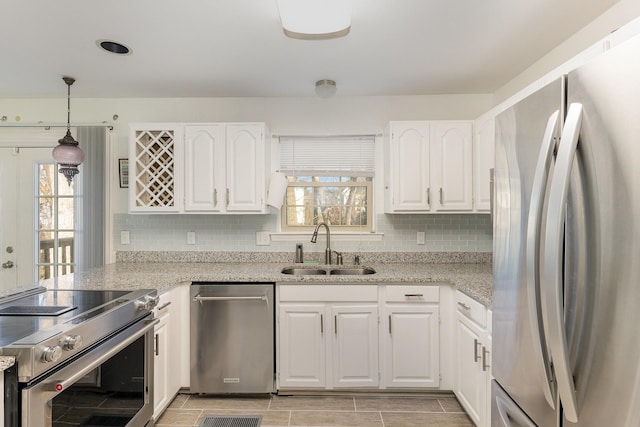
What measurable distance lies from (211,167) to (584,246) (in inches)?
103

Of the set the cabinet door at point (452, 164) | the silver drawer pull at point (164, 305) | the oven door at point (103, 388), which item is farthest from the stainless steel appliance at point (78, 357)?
the cabinet door at point (452, 164)

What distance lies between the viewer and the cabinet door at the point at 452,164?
9.34 ft

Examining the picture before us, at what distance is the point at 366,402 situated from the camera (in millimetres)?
2508

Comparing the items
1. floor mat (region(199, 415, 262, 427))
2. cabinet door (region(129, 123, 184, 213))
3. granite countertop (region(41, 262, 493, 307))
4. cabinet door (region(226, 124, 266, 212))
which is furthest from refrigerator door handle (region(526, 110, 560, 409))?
cabinet door (region(129, 123, 184, 213))

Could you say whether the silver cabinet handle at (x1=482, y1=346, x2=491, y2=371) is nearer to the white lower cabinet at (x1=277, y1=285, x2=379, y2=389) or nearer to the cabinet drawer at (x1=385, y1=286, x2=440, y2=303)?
the cabinet drawer at (x1=385, y1=286, x2=440, y2=303)

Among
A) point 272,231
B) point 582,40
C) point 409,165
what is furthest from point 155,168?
point 582,40

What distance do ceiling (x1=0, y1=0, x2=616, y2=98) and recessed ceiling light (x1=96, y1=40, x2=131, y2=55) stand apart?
2.0 inches

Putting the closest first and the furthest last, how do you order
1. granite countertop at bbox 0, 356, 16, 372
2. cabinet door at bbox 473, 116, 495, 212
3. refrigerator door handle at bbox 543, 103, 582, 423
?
1. refrigerator door handle at bbox 543, 103, 582, 423
2. granite countertop at bbox 0, 356, 16, 372
3. cabinet door at bbox 473, 116, 495, 212

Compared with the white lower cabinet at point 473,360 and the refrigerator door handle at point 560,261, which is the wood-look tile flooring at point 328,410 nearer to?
the white lower cabinet at point 473,360

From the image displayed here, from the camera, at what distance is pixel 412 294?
8.30 feet

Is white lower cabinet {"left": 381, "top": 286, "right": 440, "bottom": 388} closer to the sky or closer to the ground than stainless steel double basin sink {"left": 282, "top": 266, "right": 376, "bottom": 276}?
closer to the ground

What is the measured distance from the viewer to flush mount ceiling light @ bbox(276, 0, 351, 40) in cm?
162

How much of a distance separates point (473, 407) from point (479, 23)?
7.43ft

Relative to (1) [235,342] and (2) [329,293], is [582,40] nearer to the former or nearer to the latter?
(2) [329,293]
